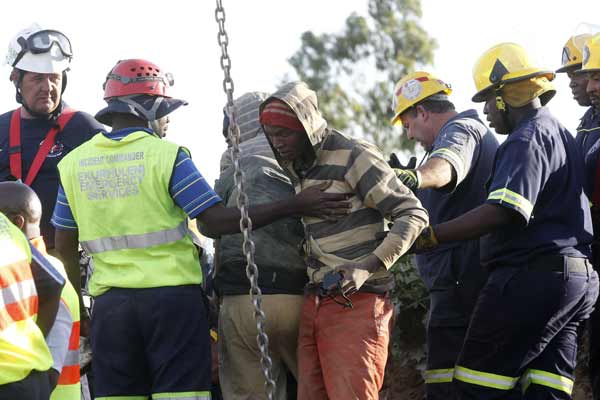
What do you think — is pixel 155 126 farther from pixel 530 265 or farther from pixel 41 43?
pixel 530 265

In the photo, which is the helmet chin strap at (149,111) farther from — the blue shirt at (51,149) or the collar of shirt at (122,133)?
the blue shirt at (51,149)

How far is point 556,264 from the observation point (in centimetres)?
616

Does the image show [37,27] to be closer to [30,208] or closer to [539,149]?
[30,208]

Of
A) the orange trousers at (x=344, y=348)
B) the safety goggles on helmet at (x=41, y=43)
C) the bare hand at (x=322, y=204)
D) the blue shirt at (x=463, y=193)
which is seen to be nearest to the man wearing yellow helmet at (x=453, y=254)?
the blue shirt at (x=463, y=193)

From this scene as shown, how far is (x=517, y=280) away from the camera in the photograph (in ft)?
20.3

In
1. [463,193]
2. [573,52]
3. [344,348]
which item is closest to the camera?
[344,348]

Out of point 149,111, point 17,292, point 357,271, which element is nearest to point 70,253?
point 149,111

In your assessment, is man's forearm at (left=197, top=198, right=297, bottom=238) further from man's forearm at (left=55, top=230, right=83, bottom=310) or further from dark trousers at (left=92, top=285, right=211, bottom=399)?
man's forearm at (left=55, top=230, right=83, bottom=310)

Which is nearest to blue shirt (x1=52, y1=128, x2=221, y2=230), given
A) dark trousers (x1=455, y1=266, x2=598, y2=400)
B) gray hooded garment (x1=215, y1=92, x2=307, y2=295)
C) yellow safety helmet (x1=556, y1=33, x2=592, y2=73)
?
gray hooded garment (x1=215, y1=92, x2=307, y2=295)

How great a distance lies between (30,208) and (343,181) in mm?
1610

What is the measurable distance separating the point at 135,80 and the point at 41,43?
49.5 inches

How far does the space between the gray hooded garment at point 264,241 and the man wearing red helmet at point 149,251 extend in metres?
Answer: 0.41

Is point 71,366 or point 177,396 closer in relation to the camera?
point 177,396

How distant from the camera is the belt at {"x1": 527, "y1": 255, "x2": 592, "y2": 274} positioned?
6.16 meters
